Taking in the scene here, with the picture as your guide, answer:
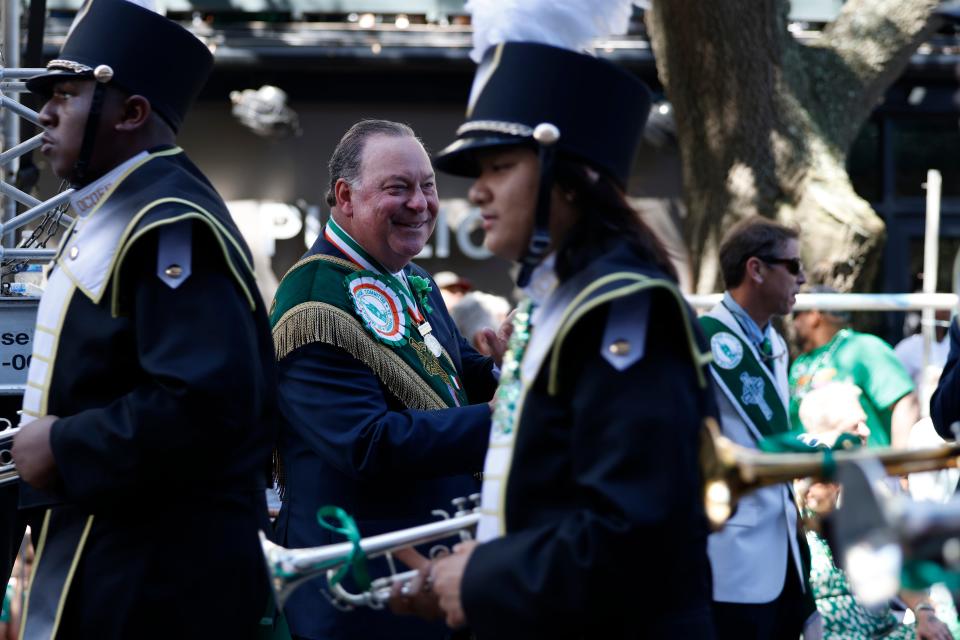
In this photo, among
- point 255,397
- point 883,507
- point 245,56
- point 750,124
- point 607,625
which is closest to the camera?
→ point 883,507

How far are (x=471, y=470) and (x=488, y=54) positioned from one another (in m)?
1.32

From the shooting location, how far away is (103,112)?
3010 millimetres

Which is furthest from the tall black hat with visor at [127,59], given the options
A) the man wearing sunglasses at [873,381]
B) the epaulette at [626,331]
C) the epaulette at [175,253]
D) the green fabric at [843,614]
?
the man wearing sunglasses at [873,381]

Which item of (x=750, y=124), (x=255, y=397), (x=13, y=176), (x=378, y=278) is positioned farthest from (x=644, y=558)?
(x=750, y=124)

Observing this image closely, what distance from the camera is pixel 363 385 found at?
11.7 feet

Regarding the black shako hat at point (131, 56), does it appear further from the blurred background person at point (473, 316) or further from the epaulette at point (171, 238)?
the blurred background person at point (473, 316)

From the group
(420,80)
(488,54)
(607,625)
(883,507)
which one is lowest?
(420,80)

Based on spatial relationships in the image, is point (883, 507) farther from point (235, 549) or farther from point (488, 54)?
point (235, 549)

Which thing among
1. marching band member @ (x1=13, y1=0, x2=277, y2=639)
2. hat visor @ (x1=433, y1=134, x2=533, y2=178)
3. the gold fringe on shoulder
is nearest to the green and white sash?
the gold fringe on shoulder

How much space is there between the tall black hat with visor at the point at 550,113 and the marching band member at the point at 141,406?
622 millimetres

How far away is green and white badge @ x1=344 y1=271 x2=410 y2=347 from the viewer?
368 centimetres

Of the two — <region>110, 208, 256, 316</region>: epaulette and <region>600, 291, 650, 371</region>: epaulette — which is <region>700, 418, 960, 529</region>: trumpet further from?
<region>110, 208, 256, 316</region>: epaulette

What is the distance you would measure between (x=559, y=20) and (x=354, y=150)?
1540mm

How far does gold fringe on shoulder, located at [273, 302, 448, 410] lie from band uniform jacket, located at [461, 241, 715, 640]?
4.20 ft
